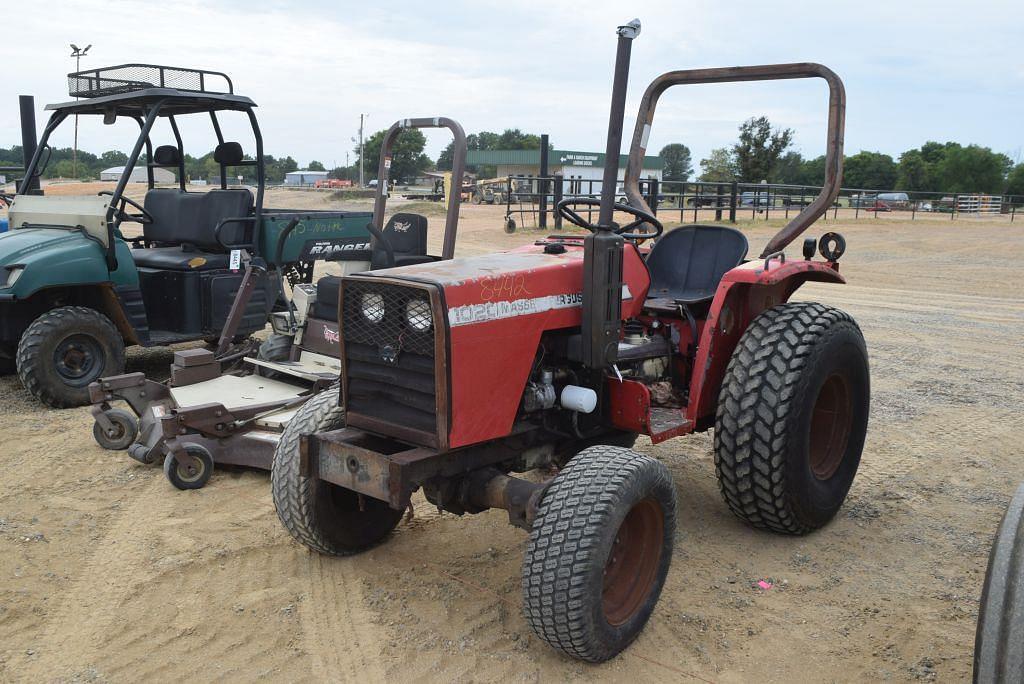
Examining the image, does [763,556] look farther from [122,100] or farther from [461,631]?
[122,100]

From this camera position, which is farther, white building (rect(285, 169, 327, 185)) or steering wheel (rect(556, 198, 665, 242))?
white building (rect(285, 169, 327, 185))

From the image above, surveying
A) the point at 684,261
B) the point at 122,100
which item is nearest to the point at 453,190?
the point at 684,261

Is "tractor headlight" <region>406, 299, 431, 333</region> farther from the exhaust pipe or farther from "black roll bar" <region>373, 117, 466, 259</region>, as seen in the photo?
"black roll bar" <region>373, 117, 466, 259</region>

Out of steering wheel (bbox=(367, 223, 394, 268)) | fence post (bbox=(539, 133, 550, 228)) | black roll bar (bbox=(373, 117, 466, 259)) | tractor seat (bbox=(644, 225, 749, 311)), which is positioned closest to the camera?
tractor seat (bbox=(644, 225, 749, 311))

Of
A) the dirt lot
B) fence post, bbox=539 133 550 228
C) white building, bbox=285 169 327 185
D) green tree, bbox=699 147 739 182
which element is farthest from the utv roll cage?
white building, bbox=285 169 327 185

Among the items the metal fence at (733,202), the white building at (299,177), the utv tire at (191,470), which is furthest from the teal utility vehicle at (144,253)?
the white building at (299,177)

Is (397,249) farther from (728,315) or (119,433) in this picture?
(728,315)

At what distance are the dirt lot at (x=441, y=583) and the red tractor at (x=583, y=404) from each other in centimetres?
22

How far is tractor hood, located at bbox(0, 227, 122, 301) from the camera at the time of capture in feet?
20.3

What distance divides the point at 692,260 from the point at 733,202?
18.0 metres

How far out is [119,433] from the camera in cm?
527

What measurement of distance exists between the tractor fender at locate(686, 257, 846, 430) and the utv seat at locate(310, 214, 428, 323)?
2.30 m

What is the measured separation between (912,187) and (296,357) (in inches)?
2104

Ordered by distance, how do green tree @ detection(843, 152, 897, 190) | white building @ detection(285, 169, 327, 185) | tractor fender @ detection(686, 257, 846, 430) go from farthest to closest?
white building @ detection(285, 169, 327, 185) < green tree @ detection(843, 152, 897, 190) < tractor fender @ detection(686, 257, 846, 430)
